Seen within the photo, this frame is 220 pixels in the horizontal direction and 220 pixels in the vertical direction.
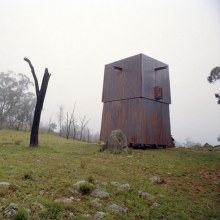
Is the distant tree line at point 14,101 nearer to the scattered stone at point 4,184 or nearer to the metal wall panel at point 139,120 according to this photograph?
the metal wall panel at point 139,120

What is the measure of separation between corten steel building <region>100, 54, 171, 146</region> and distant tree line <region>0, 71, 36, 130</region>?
34.3 m

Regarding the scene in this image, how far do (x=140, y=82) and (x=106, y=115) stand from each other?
573 centimetres

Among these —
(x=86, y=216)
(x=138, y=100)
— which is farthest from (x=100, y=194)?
(x=138, y=100)

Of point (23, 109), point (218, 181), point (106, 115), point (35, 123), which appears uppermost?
point (23, 109)

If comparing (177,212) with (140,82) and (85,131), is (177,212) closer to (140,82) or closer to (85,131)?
(140,82)

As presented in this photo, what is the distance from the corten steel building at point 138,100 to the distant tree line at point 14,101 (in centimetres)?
3432

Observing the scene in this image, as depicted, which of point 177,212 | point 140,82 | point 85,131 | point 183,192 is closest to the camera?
point 177,212

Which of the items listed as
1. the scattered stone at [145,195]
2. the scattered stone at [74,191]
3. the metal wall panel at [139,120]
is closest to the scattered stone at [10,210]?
the scattered stone at [74,191]

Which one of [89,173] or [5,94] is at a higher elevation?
[5,94]

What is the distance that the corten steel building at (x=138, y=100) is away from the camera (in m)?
23.8

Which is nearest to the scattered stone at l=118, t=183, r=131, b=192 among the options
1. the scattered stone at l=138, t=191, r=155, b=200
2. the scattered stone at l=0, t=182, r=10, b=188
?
the scattered stone at l=138, t=191, r=155, b=200

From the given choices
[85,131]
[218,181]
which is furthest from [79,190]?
[85,131]

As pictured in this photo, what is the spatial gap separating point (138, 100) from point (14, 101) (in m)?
44.9

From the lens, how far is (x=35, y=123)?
58.1ft
